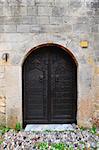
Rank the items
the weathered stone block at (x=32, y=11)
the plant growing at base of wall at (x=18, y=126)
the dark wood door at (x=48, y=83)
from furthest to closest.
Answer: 1. the dark wood door at (x=48, y=83)
2. the plant growing at base of wall at (x=18, y=126)
3. the weathered stone block at (x=32, y=11)

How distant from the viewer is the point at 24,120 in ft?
22.6

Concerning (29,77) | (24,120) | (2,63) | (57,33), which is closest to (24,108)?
(24,120)

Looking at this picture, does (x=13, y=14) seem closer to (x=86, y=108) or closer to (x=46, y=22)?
(x=46, y=22)

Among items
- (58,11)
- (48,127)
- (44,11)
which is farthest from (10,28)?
(48,127)

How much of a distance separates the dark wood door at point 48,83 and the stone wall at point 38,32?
14.7 inches

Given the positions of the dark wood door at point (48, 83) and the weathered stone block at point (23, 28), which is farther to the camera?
the dark wood door at point (48, 83)

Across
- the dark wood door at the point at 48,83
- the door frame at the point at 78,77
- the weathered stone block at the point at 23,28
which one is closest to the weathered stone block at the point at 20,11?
the weathered stone block at the point at 23,28

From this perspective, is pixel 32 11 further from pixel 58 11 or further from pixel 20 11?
pixel 58 11

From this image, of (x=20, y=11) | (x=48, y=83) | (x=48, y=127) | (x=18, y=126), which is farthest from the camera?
(x=48, y=83)

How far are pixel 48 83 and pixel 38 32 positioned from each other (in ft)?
4.10

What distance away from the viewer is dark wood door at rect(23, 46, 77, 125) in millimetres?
6871

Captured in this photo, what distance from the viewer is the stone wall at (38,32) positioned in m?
6.46

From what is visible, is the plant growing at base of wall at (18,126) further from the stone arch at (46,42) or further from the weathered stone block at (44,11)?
the weathered stone block at (44,11)

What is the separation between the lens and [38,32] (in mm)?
6473
